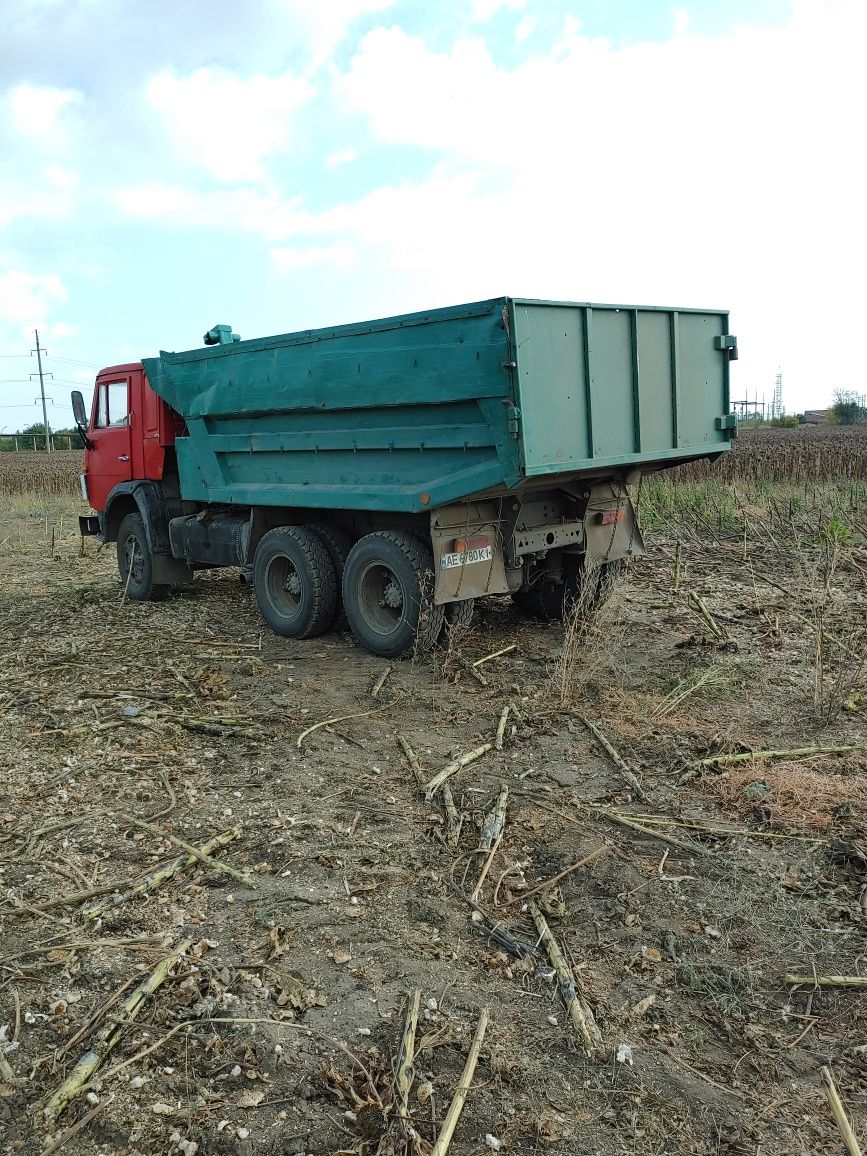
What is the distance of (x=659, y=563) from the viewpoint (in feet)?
35.7

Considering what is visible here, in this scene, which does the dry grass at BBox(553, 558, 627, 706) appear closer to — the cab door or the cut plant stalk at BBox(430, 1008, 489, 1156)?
the cut plant stalk at BBox(430, 1008, 489, 1156)

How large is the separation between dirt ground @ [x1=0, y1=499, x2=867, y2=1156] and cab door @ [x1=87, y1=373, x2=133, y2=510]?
343 centimetres

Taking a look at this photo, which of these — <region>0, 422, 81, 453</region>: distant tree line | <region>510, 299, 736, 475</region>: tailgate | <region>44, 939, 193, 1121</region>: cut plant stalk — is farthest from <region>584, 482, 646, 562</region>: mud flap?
<region>0, 422, 81, 453</region>: distant tree line

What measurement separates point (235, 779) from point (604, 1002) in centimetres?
266

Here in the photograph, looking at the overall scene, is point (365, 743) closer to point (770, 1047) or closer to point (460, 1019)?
point (460, 1019)

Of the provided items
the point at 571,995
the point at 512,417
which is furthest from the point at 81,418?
the point at 571,995

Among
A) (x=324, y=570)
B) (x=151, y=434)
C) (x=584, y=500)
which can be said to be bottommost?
(x=324, y=570)

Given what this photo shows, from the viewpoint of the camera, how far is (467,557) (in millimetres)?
7125

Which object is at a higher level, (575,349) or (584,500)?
(575,349)

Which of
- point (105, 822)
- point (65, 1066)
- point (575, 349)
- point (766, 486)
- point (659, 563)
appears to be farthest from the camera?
point (766, 486)

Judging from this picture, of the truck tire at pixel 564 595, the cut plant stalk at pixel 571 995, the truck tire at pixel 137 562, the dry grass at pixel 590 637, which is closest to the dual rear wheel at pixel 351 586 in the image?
the dry grass at pixel 590 637

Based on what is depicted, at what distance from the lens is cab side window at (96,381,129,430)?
33.5 ft

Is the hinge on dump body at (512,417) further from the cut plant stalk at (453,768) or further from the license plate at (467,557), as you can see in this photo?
the cut plant stalk at (453,768)

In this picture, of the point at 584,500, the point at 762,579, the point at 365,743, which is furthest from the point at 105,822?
the point at 762,579
